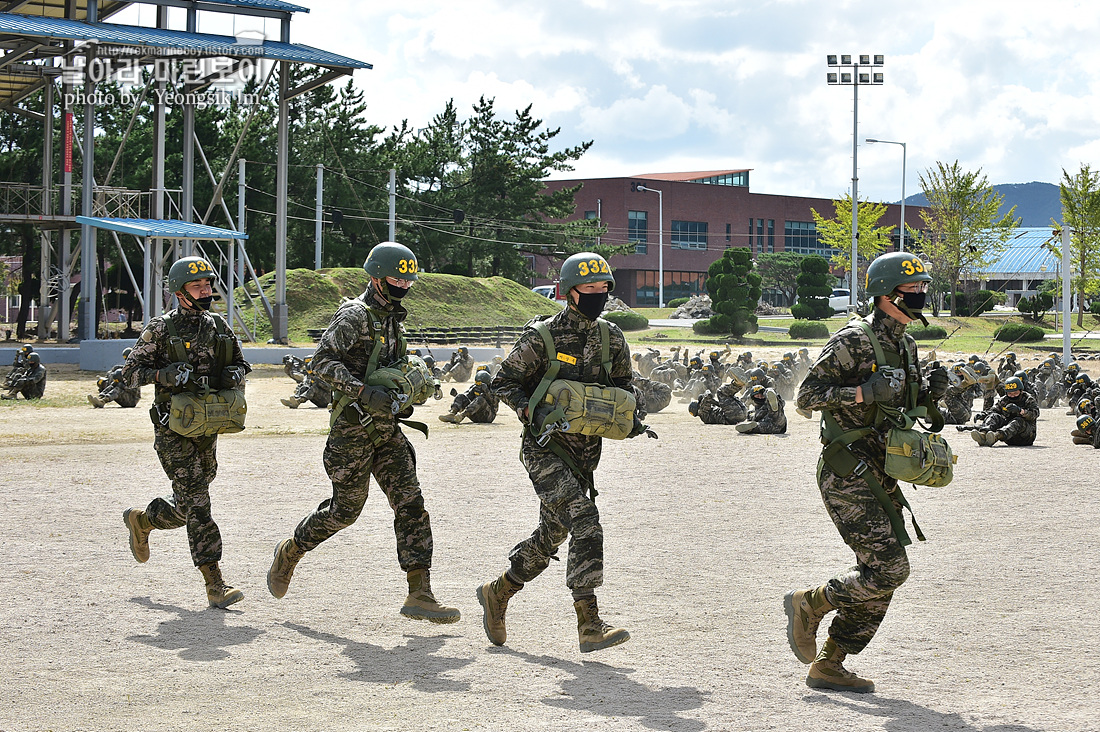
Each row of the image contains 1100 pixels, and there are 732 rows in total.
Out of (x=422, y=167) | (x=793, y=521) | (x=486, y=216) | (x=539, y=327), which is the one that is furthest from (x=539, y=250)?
(x=539, y=327)

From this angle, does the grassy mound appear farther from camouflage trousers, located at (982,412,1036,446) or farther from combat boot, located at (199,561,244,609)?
combat boot, located at (199,561,244,609)

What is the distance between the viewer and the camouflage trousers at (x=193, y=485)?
751 cm

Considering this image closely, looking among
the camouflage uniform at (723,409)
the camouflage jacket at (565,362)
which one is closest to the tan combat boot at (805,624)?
the camouflage jacket at (565,362)

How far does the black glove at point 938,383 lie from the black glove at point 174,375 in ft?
14.9

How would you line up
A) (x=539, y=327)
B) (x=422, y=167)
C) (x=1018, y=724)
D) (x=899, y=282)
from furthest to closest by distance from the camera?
(x=422, y=167), (x=539, y=327), (x=899, y=282), (x=1018, y=724)

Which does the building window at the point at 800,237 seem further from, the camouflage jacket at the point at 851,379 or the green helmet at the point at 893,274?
the camouflage jacket at the point at 851,379

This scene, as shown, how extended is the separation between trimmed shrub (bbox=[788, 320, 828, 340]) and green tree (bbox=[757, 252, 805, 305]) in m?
39.6

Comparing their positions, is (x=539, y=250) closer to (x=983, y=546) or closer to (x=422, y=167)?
(x=422, y=167)

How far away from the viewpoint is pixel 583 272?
6398 mm

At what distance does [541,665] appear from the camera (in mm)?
6184

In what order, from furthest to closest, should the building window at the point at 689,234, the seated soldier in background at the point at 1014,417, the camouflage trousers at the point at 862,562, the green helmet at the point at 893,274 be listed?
1. the building window at the point at 689,234
2. the seated soldier in background at the point at 1014,417
3. the green helmet at the point at 893,274
4. the camouflage trousers at the point at 862,562

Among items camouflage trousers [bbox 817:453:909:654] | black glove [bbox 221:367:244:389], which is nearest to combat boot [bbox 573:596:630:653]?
camouflage trousers [bbox 817:453:909:654]

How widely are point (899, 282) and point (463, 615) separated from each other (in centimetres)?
340

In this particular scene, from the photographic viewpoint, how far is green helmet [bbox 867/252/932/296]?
5848 millimetres
